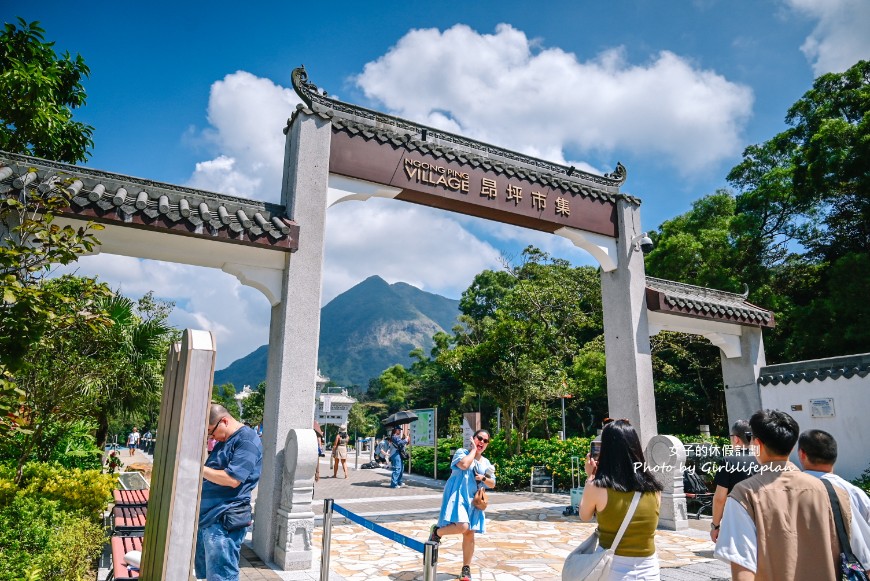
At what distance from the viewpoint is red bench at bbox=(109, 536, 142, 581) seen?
3840 millimetres

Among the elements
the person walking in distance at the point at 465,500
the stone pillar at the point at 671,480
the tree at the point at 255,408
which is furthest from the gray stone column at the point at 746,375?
the tree at the point at 255,408

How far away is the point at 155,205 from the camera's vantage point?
634 cm

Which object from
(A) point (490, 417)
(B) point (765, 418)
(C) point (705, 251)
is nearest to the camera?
(B) point (765, 418)

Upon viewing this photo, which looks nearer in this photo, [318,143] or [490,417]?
[318,143]

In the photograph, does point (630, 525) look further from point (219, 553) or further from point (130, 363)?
point (130, 363)

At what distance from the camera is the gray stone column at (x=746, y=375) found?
449 inches

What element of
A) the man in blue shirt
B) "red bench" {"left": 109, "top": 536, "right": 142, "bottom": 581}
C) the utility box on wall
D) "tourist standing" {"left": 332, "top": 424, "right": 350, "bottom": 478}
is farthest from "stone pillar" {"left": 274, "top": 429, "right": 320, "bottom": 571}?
"tourist standing" {"left": 332, "top": 424, "right": 350, "bottom": 478}

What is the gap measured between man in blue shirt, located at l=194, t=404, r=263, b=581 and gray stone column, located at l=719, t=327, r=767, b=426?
10917 millimetres

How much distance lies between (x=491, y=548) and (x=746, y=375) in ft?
24.8

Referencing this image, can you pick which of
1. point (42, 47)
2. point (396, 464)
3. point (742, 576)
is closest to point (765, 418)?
point (742, 576)

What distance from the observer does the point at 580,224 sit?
9.95 meters

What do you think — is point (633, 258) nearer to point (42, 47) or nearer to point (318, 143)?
point (318, 143)

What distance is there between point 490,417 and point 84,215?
35160 millimetres

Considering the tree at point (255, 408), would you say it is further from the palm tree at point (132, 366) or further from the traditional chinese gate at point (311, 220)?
the traditional chinese gate at point (311, 220)
